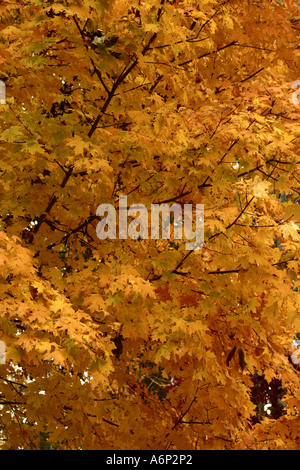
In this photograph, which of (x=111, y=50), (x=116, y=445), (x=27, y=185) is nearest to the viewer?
(x=111, y=50)

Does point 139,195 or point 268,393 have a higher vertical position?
point 139,195

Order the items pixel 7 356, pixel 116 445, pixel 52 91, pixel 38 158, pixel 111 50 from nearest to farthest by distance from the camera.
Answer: pixel 7 356
pixel 111 50
pixel 38 158
pixel 52 91
pixel 116 445

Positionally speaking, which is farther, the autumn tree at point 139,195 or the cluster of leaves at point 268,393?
the cluster of leaves at point 268,393

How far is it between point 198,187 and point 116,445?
9.10 feet

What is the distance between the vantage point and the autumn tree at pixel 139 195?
346 cm

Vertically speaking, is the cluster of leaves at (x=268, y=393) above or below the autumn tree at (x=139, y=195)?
below

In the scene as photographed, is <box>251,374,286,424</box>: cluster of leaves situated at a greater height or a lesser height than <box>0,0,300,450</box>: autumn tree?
lesser

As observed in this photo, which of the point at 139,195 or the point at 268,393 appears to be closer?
the point at 139,195

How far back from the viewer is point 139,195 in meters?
4.51

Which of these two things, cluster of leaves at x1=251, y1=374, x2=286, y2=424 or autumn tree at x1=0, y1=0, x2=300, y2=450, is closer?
autumn tree at x1=0, y1=0, x2=300, y2=450

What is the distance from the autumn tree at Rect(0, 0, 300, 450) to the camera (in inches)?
136
